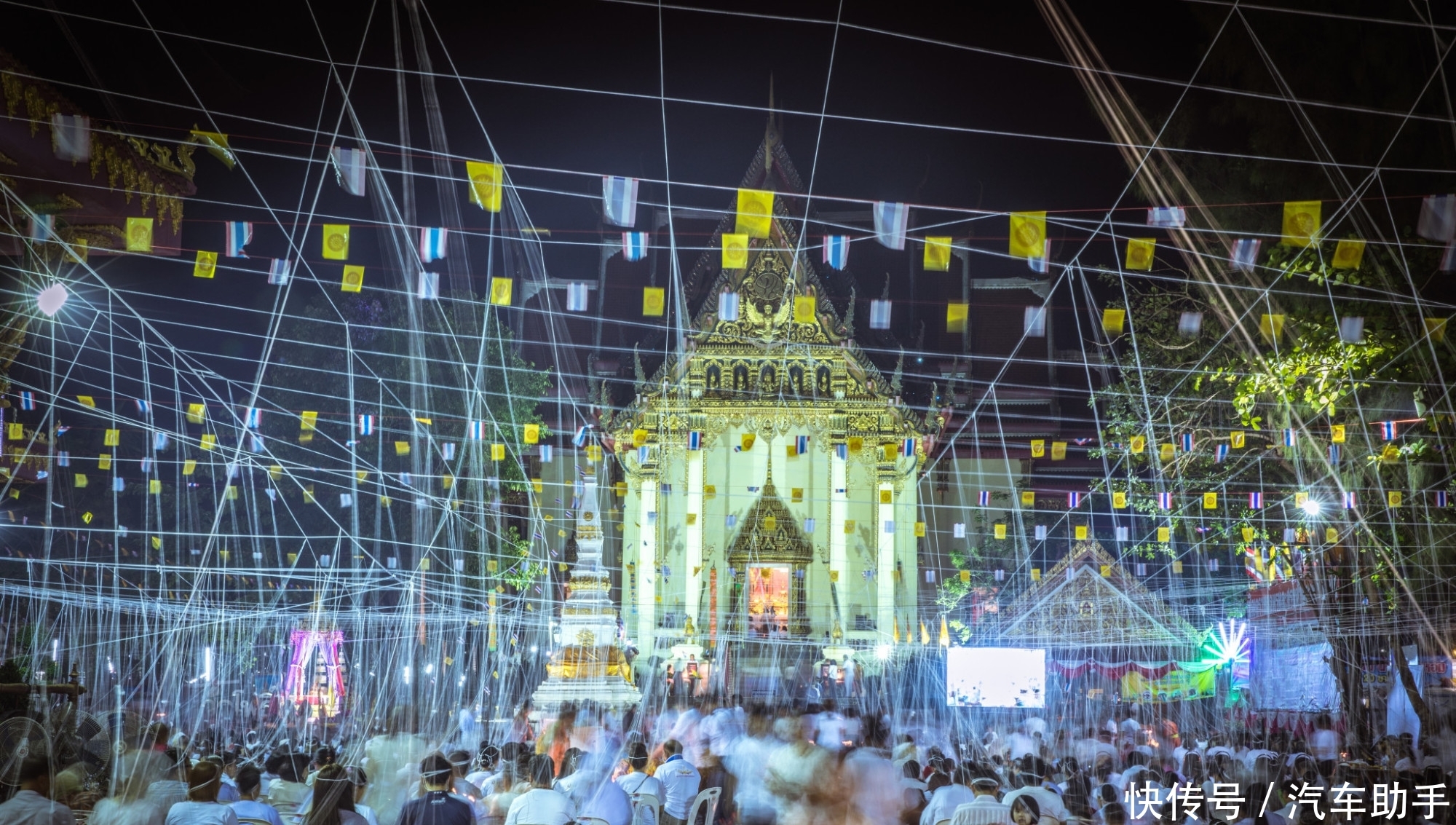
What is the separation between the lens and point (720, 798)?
9.16 m

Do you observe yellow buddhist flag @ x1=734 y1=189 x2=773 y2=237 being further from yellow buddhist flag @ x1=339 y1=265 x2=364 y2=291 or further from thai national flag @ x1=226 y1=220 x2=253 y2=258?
thai national flag @ x1=226 y1=220 x2=253 y2=258

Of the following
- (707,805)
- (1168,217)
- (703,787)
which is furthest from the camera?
(1168,217)

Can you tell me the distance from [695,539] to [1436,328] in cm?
2510

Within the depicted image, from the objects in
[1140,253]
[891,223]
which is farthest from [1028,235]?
[891,223]

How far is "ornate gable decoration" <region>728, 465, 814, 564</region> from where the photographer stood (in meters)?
34.5

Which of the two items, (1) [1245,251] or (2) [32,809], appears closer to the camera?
(2) [32,809]

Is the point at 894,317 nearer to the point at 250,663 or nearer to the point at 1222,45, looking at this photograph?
the point at 250,663

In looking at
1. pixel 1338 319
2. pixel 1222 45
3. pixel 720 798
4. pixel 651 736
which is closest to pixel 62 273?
pixel 651 736

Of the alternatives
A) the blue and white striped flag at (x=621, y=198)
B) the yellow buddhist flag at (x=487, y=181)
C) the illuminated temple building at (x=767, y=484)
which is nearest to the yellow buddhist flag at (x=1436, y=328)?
the blue and white striped flag at (x=621, y=198)

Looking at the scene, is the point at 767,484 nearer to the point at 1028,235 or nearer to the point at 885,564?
the point at 885,564

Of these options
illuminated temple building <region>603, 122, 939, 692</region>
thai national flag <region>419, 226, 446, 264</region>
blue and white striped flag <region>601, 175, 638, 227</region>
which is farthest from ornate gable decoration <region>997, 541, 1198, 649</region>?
blue and white striped flag <region>601, 175, 638, 227</region>

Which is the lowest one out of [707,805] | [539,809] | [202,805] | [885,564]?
[707,805]

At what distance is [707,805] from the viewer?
855 centimetres

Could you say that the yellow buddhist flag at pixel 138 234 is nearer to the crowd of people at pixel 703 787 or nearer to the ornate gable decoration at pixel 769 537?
the crowd of people at pixel 703 787
